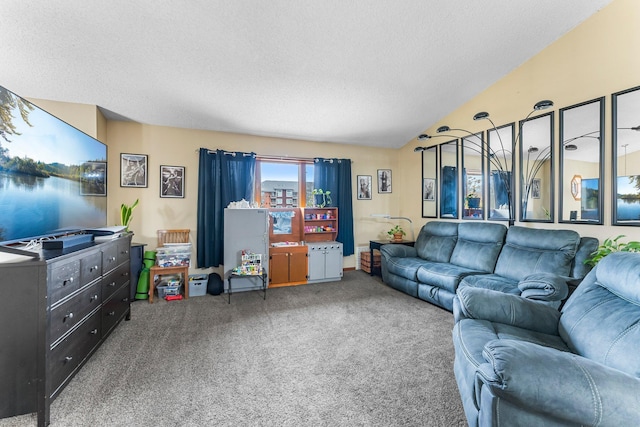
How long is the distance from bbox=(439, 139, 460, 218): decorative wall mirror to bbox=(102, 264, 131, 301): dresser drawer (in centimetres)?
463

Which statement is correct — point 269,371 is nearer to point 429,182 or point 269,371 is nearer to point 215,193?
point 215,193

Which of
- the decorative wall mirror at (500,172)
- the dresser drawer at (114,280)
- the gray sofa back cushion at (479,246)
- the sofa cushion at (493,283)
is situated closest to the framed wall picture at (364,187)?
the gray sofa back cushion at (479,246)

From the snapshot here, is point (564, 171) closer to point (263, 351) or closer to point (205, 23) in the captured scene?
point (263, 351)

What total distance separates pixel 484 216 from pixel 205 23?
4238mm

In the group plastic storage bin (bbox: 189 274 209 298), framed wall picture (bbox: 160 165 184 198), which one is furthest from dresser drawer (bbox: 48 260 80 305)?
framed wall picture (bbox: 160 165 184 198)

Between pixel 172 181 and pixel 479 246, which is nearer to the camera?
pixel 479 246

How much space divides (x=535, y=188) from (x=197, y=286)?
15.6ft

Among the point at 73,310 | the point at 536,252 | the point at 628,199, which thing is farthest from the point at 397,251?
the point at 73,310

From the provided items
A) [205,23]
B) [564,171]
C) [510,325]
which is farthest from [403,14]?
[510,325]

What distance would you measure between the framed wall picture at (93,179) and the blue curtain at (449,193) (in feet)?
15.9

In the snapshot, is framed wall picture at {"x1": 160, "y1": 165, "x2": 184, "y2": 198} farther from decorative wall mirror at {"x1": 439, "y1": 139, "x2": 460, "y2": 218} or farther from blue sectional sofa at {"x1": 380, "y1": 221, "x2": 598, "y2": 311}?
decorative wall mirror at {"x1": 439, "y1": 139, "x2": 460, "y2": 218}

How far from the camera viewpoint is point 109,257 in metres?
2.46

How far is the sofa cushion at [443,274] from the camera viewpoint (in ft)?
10.4

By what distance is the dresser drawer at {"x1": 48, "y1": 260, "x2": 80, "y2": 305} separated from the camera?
1602mm
